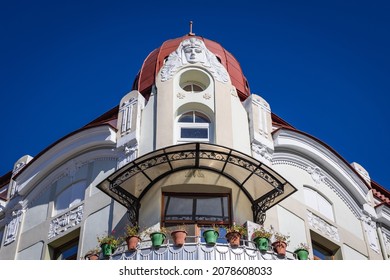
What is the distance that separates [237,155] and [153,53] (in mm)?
8401

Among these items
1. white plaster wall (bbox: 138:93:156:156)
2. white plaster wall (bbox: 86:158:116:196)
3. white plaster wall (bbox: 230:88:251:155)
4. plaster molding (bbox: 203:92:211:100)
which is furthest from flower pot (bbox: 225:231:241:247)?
plaster molding (bbox: 203:92:211:100)

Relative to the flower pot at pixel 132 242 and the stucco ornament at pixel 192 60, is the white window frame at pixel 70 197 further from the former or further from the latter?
the flower pot at pixel 132 242

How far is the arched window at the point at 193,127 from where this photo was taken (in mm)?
20791

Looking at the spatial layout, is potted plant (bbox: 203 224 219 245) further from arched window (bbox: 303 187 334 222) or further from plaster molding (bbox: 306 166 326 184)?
plaster molding (bbox: 306 166 326 184)

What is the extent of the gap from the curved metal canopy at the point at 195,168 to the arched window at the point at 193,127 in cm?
186

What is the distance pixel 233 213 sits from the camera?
1861 centimetres

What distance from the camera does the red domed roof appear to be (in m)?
24.0

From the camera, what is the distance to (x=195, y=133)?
2094 cm

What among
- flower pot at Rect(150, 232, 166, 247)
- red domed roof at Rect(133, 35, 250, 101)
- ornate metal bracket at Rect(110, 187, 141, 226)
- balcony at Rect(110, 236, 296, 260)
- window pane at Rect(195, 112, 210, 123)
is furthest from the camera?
red domed roof at Rect(133, 35, 250, 101)

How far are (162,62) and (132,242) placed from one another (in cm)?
934

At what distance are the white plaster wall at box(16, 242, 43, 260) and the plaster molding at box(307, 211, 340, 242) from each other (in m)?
7.56

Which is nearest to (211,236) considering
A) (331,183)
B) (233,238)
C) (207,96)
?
(233,238)

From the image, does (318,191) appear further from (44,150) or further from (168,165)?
(44,150)
